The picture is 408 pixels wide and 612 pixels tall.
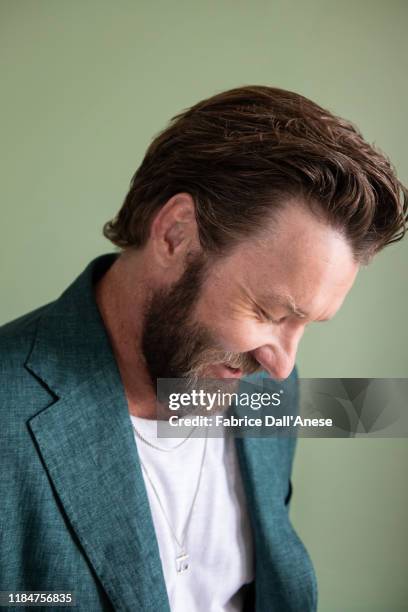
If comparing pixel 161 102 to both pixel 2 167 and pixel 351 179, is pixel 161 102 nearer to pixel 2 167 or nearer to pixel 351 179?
pixel 2 167

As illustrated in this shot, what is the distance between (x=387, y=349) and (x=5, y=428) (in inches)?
38.3

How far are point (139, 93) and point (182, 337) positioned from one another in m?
0.64

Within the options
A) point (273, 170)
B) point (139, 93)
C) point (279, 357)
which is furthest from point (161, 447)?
point (139, 93)

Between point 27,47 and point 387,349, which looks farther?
point 387,349

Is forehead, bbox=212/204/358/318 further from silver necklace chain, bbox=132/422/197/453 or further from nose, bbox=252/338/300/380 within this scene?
silver necklace chain, bbox=132/422/197/453

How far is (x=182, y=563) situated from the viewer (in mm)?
1063

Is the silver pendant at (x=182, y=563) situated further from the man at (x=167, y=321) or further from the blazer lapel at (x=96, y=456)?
the blazer lapel at (x=96, y=456)

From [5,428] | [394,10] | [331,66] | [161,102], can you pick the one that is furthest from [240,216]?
[394,10]

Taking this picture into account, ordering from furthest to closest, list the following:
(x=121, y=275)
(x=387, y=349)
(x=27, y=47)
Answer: (x=387, y=349) → (x=27, y=47) → (x=121, y=275)

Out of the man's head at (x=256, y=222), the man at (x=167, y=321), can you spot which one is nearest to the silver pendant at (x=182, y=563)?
the man at (x=167, y=321)

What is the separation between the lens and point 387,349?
1.53 m

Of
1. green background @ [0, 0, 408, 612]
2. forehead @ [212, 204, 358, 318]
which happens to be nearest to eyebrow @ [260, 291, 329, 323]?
forehead @ [212, 204, 358, 318]

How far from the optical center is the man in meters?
0.87

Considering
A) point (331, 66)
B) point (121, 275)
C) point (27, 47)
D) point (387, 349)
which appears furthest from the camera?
point (387, 349)
